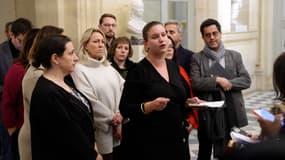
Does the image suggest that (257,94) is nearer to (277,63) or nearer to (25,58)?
(25,58)

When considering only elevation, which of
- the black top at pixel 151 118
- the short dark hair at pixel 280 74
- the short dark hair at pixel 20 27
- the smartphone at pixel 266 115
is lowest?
the black top at pixel 151 118

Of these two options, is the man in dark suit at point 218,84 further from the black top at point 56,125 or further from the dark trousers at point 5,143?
the dark trousers at point 5,143

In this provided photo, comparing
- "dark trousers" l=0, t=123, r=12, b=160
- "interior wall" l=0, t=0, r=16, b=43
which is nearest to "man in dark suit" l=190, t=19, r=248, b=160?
"dark trousers" l=0, t=123, r=12, b=160

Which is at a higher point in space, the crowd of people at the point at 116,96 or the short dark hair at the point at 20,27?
the short dark hair at the point at 20,27

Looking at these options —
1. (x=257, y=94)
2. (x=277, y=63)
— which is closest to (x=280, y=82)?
(x=277, y=63)

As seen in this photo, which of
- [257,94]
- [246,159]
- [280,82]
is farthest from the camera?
[257,94]

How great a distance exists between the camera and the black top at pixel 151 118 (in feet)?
9.94

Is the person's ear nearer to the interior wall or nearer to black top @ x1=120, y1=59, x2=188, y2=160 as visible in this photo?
black top @ x1=120, y1=59, x2=188, y2=160

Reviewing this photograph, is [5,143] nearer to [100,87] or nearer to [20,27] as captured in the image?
[20,27]

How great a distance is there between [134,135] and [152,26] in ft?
2.60

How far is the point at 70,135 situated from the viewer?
2566 millimetres

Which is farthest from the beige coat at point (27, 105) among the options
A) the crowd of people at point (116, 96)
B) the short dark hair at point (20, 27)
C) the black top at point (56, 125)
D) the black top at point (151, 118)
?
the short dark hair at point (20, 27)

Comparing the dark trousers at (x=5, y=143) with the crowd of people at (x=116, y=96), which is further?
the dark trousers at (x=5, y=143)

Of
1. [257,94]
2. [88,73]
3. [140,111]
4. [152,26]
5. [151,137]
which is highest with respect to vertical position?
[152,26]
